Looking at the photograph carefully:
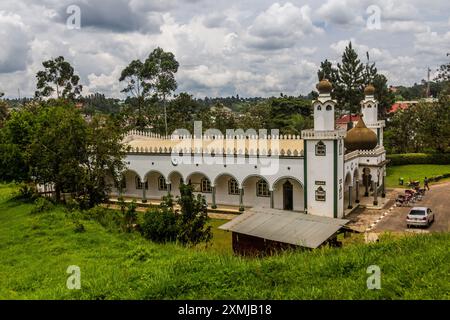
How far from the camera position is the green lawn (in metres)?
32.0

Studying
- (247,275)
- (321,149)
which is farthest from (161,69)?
(247,275)

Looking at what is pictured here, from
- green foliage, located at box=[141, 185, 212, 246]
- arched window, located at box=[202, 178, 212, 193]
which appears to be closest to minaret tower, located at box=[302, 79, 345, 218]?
arched window, located at box=[202, 178, 212, 193]

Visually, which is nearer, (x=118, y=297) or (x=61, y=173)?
(x=118, y=297)

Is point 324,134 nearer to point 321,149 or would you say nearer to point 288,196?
point 321,149

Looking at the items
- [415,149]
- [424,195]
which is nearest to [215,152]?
[424,195]

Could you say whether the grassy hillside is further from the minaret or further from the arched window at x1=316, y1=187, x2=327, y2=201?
the minaret

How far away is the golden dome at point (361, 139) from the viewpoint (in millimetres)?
25181

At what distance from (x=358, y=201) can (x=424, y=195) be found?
4554 millimetres

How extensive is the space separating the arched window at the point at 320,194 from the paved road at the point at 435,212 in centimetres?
281

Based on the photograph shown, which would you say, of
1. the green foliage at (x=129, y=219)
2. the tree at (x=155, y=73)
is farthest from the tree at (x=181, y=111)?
the green foliage at (x=129, y=219)

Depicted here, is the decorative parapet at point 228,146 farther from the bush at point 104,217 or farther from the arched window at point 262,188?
the bush at point 104,217

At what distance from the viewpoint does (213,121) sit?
44.5 meters

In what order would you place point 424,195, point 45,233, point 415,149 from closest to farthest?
point 45,233 < point 424,195 < point 415,149
